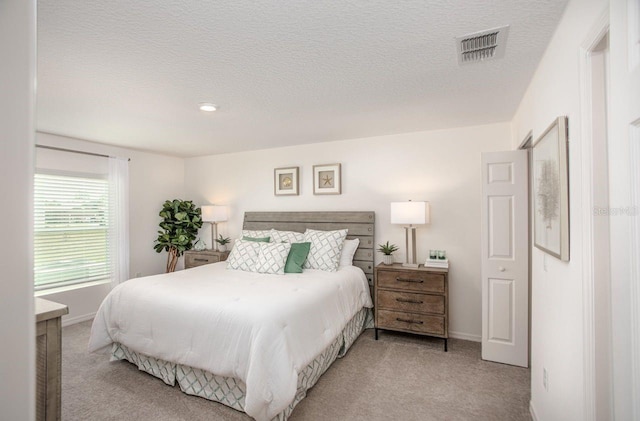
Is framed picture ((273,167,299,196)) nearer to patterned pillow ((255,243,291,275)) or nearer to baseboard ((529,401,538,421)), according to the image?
patterned pillow ((255,243,291,275))

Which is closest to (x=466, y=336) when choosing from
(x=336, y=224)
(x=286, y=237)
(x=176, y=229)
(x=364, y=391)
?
(x=364, y=391)

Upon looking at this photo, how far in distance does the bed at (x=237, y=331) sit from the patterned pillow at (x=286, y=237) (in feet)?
2.43

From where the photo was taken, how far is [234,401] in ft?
7.23

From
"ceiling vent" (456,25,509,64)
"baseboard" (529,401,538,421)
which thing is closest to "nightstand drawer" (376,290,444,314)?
"baseboard" (529,401,538,421)

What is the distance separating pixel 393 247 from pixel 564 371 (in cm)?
231

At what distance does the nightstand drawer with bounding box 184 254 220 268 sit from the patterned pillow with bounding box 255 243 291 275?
1450mm

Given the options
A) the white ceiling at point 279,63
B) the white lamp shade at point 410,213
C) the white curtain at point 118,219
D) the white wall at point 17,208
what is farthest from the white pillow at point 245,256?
the white wall at point 17,208

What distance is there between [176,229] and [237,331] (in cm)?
356

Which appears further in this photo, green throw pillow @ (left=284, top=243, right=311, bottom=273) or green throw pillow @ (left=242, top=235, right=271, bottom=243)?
green throw pillow @ (left=242, top=235, right=271, bottom=243)

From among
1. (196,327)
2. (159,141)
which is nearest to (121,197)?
(159,141)

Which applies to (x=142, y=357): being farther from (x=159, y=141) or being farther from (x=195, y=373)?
(x=159, y=141)

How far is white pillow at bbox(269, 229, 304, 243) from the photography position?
3951 millimetres

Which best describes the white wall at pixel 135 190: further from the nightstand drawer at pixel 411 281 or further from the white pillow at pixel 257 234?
the nightstand drawer at pixel 411 281

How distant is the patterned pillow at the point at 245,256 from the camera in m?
3.48
